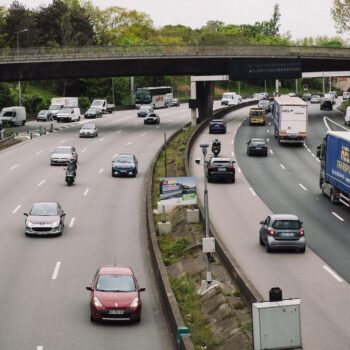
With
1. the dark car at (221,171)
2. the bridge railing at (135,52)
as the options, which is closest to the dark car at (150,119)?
the bridge railing at (135,52)

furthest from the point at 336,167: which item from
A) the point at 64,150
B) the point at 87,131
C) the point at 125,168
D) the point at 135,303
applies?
the point at 87,131

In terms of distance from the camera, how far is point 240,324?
26.8 meters

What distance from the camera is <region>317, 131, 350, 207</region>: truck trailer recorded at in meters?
47.6

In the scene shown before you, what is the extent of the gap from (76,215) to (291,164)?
88.3 ft

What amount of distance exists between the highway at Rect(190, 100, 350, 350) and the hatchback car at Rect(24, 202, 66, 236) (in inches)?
300

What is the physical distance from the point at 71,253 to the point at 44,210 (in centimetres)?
427

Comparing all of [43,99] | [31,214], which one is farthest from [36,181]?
[43,99]

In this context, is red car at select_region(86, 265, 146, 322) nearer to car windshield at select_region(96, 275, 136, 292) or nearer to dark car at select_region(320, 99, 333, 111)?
car windshield at select_region(96, 275, 136, 292)

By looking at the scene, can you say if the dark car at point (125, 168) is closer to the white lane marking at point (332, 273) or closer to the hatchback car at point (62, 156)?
the hatchback car at point (62, 156)

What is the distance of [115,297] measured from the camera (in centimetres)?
2867

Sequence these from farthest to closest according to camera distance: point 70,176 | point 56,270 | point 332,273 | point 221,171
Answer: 1. point 221,171
2. point 70,176
3. point 56,270
4. point 332,273

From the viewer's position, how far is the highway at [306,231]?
29016mm

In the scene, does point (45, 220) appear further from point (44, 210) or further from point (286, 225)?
point (286, 225)

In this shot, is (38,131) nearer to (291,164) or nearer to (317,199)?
(291,164)
